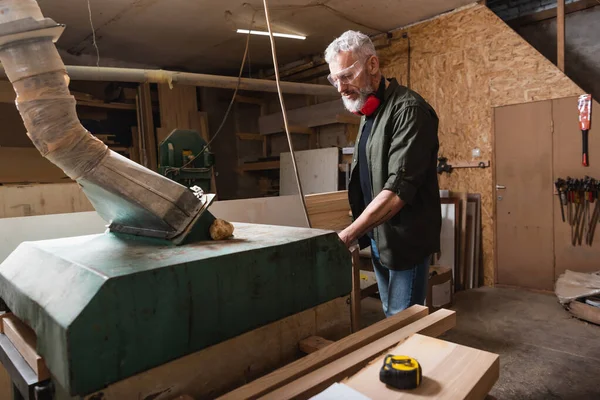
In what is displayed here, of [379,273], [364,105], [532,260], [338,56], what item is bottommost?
[532,260]

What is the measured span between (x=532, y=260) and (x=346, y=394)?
362cm

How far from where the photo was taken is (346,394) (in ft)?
1.98

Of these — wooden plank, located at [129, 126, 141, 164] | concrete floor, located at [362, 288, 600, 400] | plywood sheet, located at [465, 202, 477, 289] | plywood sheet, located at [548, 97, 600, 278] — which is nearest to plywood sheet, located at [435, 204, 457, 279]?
plywood sheet, located at [465, 202, 477, 289]

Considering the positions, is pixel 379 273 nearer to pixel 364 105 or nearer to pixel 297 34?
pixel 364 105

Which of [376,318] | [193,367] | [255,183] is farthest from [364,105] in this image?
[255,183]

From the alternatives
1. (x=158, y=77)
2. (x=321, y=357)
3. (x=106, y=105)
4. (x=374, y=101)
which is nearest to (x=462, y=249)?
(x=374, y=101)

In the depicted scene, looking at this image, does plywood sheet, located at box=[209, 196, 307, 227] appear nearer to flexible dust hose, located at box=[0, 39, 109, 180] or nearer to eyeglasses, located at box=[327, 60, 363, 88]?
eyeglasses, located at box=[327, 60, 363, 88]

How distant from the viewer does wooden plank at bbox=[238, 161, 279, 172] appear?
5.24 meters

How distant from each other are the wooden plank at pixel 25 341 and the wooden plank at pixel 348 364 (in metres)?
0.38

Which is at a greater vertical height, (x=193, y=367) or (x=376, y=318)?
(x=193, y=367)

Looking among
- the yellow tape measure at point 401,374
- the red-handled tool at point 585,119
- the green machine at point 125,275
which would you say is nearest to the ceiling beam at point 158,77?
the green machine at point 125,275

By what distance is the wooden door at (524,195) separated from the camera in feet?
11.4

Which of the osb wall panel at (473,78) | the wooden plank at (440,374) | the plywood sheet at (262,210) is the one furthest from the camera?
the osb wall panel at (473,78)

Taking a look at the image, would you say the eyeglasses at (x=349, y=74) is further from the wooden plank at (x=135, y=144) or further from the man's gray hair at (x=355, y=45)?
the wooden plank at (x=135, y=144)
